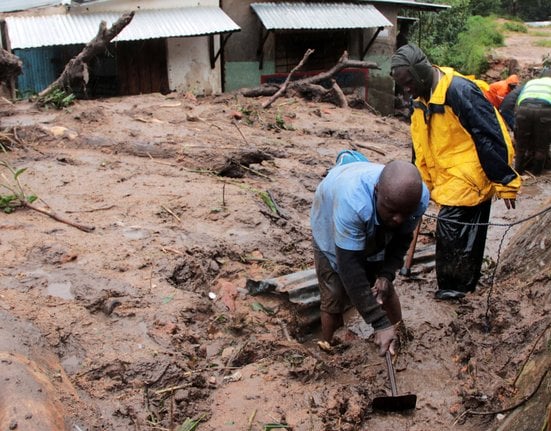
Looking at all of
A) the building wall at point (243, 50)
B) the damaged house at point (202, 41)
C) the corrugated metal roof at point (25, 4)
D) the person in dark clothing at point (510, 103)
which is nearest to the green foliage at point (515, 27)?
the damaged house at point (202, 41)

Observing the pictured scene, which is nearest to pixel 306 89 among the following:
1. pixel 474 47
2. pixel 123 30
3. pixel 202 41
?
pixel 202 41

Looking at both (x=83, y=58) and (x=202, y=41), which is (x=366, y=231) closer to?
(x=83, y=58)

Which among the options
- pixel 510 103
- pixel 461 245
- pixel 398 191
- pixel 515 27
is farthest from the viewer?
pixel 515 27

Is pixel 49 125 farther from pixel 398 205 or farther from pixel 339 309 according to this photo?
pixel 398 205

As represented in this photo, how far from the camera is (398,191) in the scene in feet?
9.87

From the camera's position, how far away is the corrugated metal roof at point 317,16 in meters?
13.5

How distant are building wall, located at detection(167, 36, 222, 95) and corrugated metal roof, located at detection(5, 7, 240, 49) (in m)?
0.75

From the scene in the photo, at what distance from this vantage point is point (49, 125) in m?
7.43

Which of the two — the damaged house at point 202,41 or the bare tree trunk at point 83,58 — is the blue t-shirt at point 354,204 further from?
the damaged house at point 202,41

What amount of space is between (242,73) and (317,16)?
2.17 metres

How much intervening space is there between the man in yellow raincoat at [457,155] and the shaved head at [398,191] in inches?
46.4

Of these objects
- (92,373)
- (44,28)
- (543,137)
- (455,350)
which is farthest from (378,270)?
(44,28)

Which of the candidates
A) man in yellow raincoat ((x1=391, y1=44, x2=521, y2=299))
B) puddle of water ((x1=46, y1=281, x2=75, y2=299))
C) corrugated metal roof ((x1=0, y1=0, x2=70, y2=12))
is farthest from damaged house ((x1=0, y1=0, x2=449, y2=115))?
man in yellow raincoat ((x1=391, y1=44, x2=521, y2=299))

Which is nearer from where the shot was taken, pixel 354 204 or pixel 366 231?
pixel 354 204
